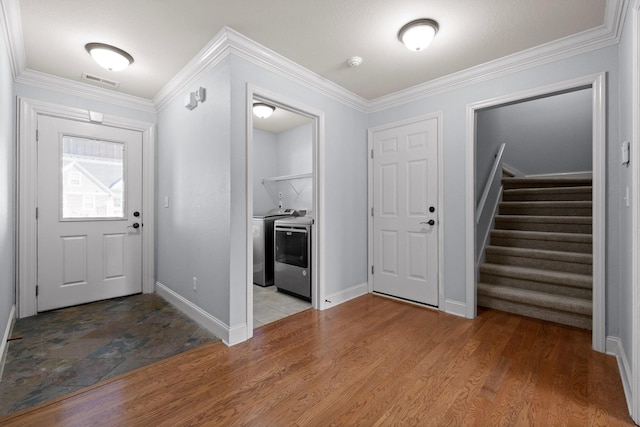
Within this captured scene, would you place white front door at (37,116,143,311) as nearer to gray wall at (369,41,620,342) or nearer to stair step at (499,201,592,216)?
gray wall at (369,41,620,342)

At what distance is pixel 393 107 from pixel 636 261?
2551mm

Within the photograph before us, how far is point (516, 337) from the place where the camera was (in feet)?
7.94

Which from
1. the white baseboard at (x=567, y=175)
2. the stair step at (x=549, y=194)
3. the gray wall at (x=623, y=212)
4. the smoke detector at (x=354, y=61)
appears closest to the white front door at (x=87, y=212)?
the smoke detector at (x=354, y=61)

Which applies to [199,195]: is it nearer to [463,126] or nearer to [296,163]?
[296,163]

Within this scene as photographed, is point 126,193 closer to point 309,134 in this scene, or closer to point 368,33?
point 309,134

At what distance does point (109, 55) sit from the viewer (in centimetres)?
240

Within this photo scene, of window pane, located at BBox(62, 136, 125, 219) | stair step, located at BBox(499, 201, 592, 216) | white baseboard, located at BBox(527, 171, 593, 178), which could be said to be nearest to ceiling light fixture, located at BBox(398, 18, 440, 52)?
stair step, located at BBox(499, 201, 592, 216)

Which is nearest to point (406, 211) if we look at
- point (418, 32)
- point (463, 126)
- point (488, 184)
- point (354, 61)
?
point (463, 126)

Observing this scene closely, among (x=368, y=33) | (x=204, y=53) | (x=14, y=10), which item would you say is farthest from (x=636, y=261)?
(x=14, y=10)

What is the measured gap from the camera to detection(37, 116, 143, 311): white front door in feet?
9.98

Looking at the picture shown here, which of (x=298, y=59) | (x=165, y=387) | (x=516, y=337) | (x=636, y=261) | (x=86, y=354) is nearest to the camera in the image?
(x=636, y=261)

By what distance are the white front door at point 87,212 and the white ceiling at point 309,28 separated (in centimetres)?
77

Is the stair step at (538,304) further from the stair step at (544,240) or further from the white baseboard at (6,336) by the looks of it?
the white baseboard at (6,336)

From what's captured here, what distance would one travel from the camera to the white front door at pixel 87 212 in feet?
9.98
